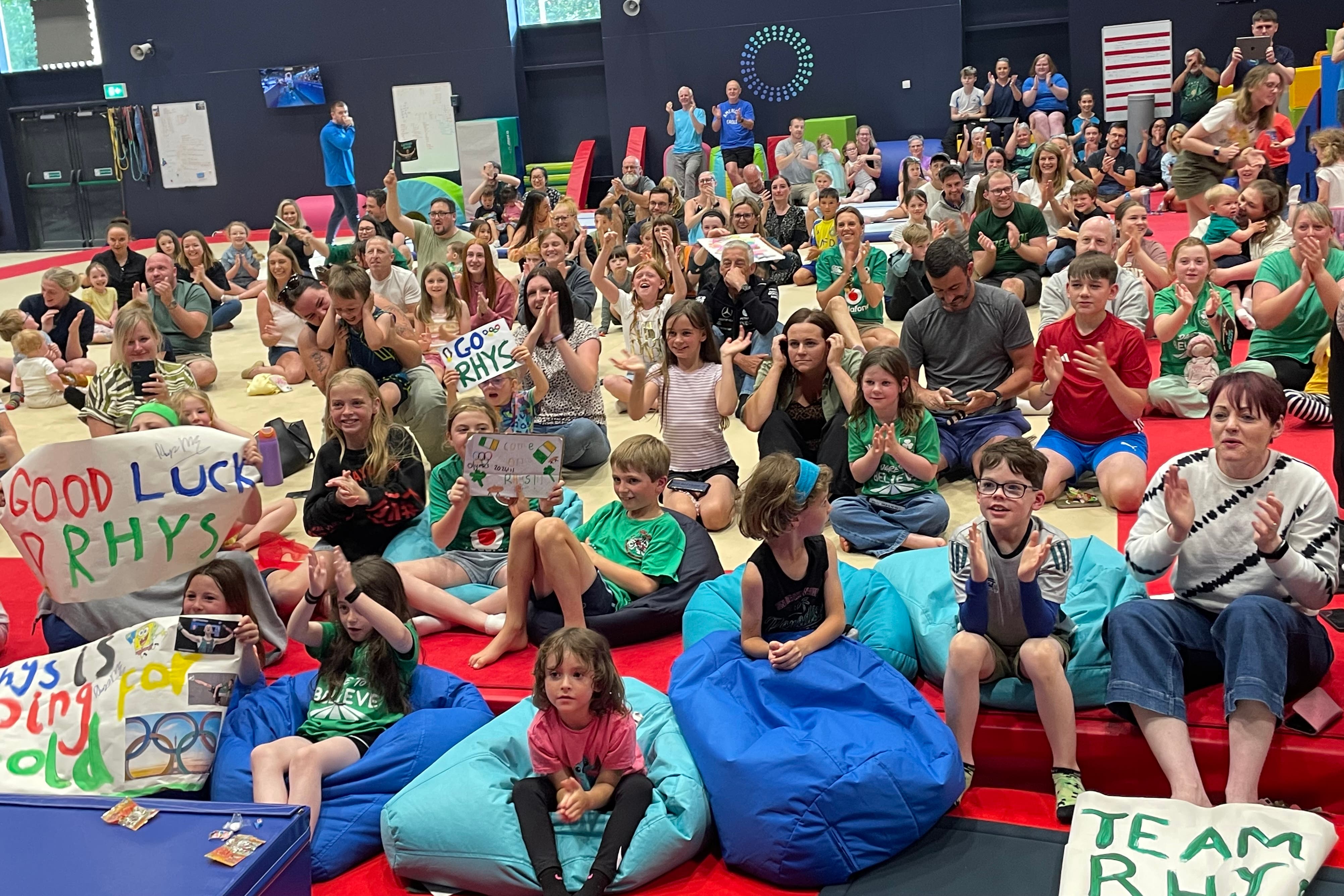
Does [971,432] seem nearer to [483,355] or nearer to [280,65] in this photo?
[483,355]

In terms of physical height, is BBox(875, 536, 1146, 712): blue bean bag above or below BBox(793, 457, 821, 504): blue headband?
below

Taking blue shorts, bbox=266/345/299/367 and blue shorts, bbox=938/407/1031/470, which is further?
blue shorts, bbox=266/345/299/367

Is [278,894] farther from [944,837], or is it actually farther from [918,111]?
[918,111]

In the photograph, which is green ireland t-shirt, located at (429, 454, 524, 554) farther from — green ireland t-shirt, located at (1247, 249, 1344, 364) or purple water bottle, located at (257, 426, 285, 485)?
green ireland t-shirt, located at (1247, 249, 1344, 364)

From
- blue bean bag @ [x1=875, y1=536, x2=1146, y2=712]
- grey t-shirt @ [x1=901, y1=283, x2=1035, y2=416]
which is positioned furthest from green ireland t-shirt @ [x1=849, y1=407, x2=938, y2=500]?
blue bean bag @ [x1=875, y1=536, x2=1146, y2=712]

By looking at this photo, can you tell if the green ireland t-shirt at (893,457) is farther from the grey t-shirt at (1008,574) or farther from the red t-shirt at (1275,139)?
the red t-shirt at (1275,139)

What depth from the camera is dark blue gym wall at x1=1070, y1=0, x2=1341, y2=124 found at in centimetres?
1711

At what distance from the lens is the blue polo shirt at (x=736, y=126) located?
18.4 m

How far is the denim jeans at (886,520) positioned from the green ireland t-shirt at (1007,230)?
163 inches

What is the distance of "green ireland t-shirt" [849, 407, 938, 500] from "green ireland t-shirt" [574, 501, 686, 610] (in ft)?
3.23

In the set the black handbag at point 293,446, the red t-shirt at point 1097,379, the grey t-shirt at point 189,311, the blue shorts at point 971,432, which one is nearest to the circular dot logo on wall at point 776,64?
the grey t-shirt at point 189,311

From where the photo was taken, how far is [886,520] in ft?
17.8

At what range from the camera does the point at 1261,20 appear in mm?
14242

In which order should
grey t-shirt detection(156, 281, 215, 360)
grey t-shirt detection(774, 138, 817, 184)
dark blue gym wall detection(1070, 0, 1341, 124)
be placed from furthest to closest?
1. dark blue gym wall detection(1070, 0, 1341, 124)
2. grey t-shirt detection(774, 138, 817, 184)
3. grey t-shirt detection(156, 281, 215, 360)
